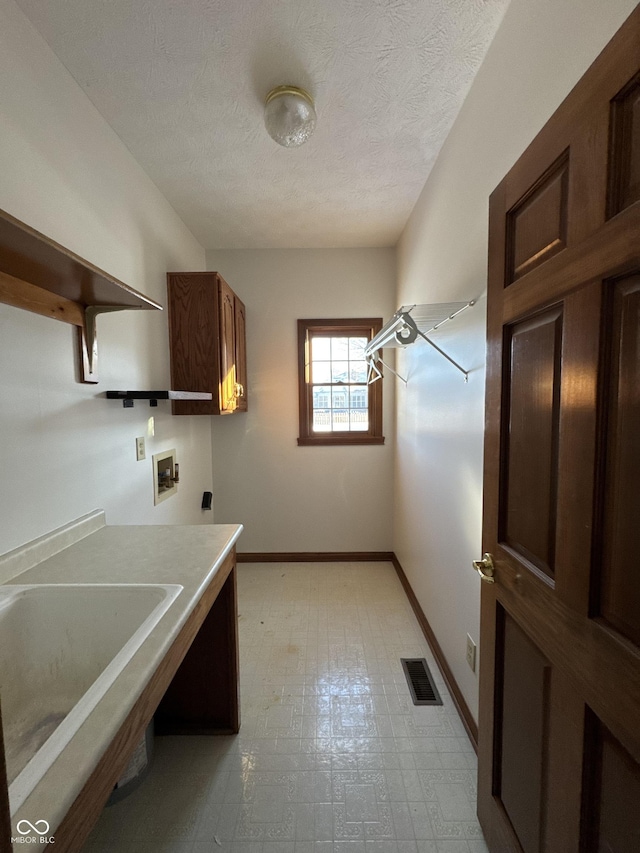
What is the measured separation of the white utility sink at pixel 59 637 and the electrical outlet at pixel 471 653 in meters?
1.23

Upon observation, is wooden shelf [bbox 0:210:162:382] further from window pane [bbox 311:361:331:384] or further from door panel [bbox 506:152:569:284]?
window pane [bbox 311:361:331:384]

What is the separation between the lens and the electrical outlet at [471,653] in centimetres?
147

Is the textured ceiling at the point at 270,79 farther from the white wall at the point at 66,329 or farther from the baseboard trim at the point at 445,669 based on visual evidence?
the baseboard trim at the point at 445,669

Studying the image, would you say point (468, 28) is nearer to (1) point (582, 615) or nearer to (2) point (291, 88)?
(2) point (291, 88)

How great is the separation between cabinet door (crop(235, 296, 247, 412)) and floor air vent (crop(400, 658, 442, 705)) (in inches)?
75.9

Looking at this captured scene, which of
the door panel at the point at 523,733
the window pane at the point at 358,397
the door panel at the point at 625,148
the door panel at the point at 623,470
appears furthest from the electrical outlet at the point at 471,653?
the window pane at the point at 358,397

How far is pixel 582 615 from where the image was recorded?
68 cm

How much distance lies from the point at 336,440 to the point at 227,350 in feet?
3.79

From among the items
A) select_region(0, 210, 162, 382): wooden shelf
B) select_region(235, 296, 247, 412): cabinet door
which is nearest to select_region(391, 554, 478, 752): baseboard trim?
select_region(235, 296, 247, 412): cabinet door

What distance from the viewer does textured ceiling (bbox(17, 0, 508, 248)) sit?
1158 millimetres

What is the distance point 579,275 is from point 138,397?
1566 millimetres

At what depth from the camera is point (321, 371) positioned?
308cm

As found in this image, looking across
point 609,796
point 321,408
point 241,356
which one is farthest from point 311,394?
point 609,796

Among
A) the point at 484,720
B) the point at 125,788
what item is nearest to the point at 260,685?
the point at 125,788
